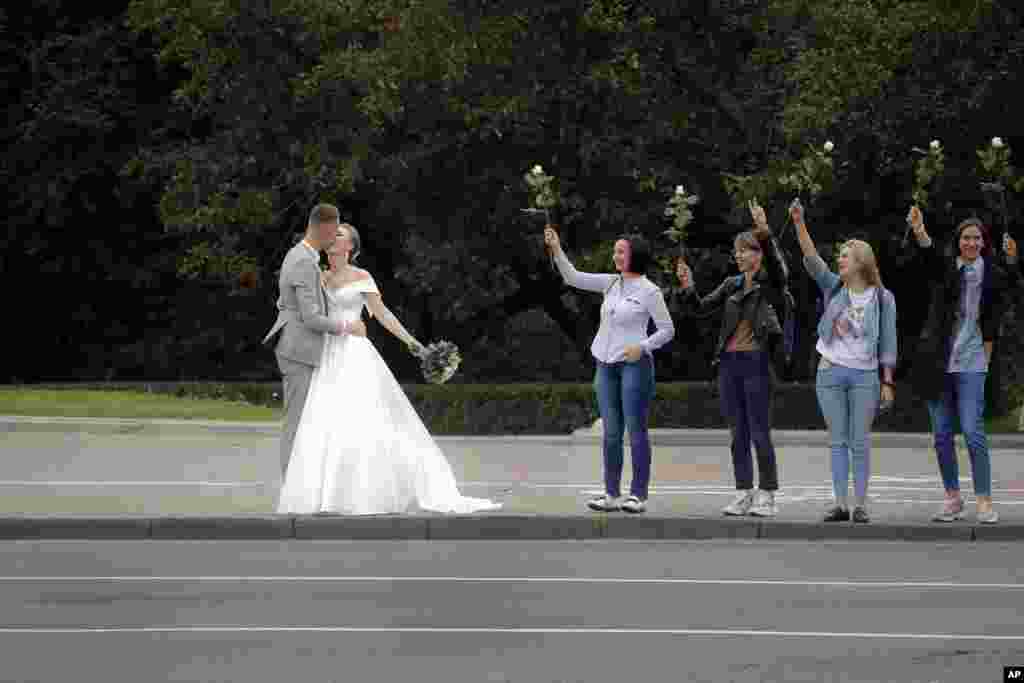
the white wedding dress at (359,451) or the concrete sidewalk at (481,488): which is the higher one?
the white wedding dress at (359,451)

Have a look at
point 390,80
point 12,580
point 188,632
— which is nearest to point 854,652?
point 188,632

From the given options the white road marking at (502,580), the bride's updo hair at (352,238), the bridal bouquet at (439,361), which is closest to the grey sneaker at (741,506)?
the bridal bouquet at (439,361)

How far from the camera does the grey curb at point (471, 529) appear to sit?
15.0 m

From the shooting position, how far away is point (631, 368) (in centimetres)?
1580

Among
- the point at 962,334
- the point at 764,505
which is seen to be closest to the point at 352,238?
the point at 764,505

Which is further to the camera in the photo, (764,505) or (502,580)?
(764,505)

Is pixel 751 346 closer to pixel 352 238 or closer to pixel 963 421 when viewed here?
pixel 963 421

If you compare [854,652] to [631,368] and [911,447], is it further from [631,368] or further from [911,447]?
[911,447]

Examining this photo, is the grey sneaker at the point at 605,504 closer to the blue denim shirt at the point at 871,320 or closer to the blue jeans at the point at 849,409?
the blue jeans at the point at 849,409

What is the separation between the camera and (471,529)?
49.5 ft

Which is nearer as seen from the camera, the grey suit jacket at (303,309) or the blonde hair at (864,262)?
the blonde hair at (864,262)

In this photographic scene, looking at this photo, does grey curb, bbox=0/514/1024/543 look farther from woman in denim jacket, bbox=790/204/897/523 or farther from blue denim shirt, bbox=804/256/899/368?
blue denim shirt, bbox=804/256/899/368

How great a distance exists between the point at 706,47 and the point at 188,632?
28546mm

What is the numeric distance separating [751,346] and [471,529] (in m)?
2.24
